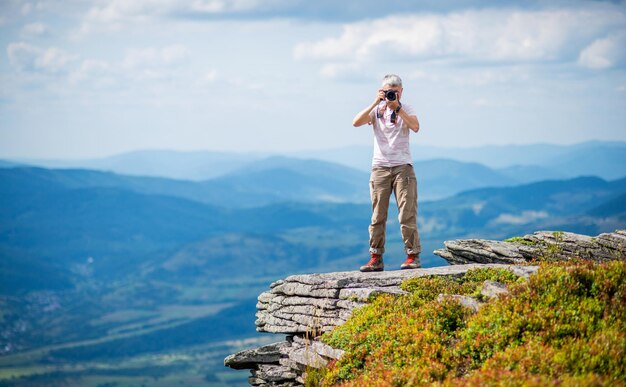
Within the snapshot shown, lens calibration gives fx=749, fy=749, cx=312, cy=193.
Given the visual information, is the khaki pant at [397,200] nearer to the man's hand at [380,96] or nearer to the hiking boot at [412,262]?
the hiking boot at [412,262]

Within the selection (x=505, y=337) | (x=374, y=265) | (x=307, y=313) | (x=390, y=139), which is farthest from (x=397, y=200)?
(x=505, y=337)

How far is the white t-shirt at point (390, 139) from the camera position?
19781 millimetres

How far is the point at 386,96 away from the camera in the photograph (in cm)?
1931

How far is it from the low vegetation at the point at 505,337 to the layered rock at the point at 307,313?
934mm

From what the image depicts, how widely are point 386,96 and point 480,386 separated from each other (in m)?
8.86

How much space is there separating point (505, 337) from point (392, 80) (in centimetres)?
770

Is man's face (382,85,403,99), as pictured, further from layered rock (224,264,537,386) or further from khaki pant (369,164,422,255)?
layered rock (224,264,537,386)

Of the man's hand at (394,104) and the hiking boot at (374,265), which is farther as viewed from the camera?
the hiking boot at (374,265)

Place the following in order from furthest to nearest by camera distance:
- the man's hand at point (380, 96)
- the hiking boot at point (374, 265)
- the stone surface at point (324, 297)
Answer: the hiking boot at point (374, 265) < the man's hand at point (380, 96) < the stone surface at point (324, 297)

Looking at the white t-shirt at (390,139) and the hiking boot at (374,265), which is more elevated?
the white t-shirt at (390,139)

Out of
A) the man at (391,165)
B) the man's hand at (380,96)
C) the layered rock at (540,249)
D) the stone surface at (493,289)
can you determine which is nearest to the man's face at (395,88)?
the man at (391,165)

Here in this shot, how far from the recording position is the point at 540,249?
798 inches

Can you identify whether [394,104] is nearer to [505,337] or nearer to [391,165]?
[391,165]

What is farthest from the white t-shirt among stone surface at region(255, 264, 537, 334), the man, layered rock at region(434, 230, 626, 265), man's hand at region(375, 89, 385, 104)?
layered rock at region(434, 230, 626, 265)
